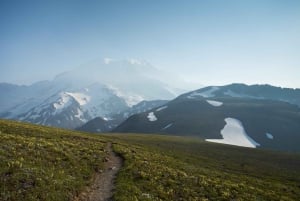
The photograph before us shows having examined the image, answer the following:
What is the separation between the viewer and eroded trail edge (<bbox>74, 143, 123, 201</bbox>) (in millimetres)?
20688

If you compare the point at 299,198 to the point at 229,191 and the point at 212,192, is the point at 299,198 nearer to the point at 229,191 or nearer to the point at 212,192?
the point at 229,191

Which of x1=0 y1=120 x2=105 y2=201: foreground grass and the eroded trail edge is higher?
x1=0 y1=120 x2=105 y2=201: foreground grass

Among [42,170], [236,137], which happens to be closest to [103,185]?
[42,170]

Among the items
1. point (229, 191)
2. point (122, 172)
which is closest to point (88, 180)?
point (122, 172)

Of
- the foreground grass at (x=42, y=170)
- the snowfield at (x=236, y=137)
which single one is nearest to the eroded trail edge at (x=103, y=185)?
the foreground grass at (x=42, y=170)

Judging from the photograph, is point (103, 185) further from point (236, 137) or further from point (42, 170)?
point (236, 137)

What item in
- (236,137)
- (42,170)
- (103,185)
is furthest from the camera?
(236,137)

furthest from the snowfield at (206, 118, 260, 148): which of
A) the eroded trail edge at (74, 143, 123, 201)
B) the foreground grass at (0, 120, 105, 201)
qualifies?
the foreground grass at (0, 120, 105, 201)

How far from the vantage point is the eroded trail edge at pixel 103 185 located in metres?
20.7

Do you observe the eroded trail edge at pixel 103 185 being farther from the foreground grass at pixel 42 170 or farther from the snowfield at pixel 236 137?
the snowfield at pixel 236 137

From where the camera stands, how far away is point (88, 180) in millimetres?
23781

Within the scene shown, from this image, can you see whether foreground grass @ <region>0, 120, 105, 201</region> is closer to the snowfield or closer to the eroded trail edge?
the eroded trail edge

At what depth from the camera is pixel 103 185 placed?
23.5 m

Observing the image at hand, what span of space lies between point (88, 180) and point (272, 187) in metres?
24.0
